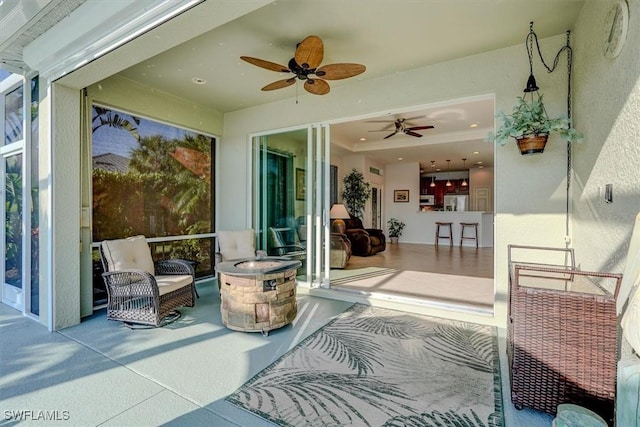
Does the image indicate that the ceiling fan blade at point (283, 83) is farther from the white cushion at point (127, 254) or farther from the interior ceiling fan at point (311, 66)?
the white cushion at point (127, 254)

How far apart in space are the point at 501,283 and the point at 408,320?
3.49 ft

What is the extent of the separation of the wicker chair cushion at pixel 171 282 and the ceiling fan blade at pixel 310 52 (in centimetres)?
266

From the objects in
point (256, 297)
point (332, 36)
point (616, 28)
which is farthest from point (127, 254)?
point (616, 28)

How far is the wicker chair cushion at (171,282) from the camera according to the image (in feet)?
10.9

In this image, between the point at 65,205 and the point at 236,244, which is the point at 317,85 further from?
the point at 65,205

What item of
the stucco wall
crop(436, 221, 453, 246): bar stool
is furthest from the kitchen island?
the stucco wall

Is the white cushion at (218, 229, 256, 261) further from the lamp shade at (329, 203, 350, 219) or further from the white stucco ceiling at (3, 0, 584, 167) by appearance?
the lamp shade at (329, 203, 350, 219)

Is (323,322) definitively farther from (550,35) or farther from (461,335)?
(550,35)

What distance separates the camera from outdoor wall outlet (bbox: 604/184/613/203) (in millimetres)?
1962

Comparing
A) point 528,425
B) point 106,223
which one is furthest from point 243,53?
point 528,425

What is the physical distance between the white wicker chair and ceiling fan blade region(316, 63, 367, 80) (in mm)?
2656

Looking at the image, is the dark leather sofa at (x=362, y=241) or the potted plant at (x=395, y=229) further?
the potted plant at (x=395, y=229)

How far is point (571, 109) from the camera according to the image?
118 inches

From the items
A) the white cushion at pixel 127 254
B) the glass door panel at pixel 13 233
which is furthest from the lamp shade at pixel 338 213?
the glass door panel at pixel 13 233
